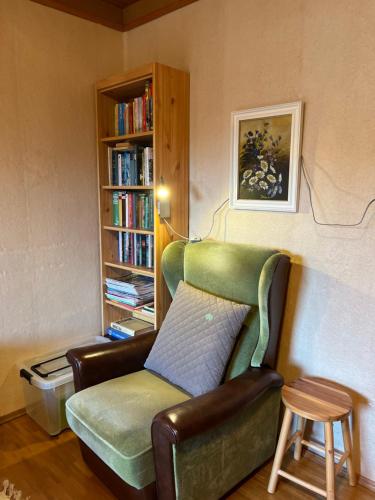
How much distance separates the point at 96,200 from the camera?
2.60 meters

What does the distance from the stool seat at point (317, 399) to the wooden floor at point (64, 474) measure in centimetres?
45

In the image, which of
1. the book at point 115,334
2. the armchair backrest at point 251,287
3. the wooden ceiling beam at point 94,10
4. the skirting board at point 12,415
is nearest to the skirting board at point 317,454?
the skirting board at point 12,415

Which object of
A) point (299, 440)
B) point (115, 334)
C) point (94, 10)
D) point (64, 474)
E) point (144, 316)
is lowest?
point (64, 474)

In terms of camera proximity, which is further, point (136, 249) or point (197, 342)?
point (136, 249)

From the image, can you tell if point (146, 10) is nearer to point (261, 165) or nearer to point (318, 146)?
point (261, 165)

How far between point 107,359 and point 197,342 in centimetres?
48

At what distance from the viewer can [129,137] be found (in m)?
2.32

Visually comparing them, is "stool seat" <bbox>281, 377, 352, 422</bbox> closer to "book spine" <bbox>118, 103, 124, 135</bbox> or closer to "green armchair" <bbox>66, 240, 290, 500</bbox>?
"green armchair" <bbox>66, 240, 290, 500</bbox>

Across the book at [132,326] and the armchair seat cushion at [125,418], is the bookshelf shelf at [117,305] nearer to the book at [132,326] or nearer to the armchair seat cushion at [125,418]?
the book at [132,326]

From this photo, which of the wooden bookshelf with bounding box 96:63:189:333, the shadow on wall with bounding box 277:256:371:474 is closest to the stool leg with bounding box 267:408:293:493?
the shadow on wall with bounding box 277:256:371:474

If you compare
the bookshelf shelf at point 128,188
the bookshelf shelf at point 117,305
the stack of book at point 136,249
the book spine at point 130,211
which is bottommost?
the bookshelf shelf at point 117,305

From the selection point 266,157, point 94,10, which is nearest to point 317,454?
point 266,157

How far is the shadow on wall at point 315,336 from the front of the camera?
1804 mm

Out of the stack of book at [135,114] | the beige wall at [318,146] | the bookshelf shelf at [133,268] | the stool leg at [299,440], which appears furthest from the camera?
the bookshelf shelf at [133,268]
